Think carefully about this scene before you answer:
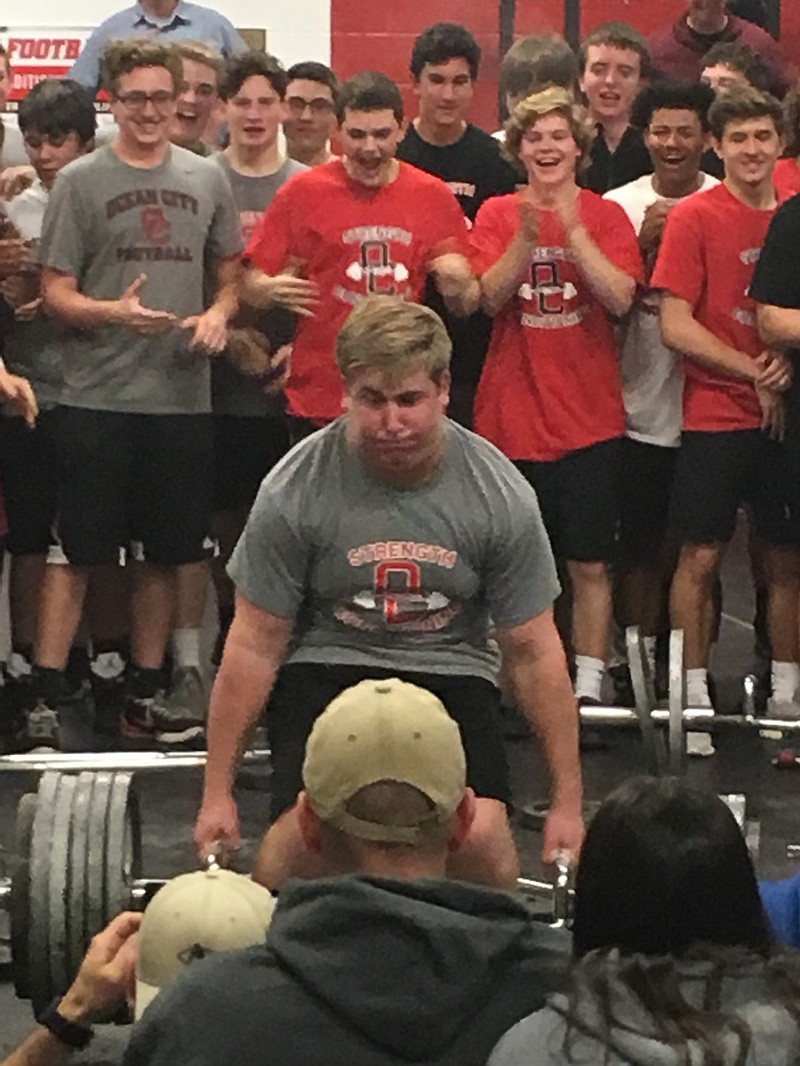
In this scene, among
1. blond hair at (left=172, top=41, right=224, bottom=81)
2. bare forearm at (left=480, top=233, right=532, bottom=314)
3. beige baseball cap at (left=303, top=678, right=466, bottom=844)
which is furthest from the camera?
blond hair at (left=172, top=41, right=224, bottom=81)

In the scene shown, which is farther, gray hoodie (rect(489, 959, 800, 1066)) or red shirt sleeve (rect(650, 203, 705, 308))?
red shirt sleeve (rect(650, 203, 705, 308))

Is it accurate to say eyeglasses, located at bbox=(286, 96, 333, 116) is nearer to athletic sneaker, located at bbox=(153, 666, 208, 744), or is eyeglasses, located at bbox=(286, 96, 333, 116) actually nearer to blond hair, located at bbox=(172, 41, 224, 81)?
blond hair, located at bbox=(172, 41, 224, 81)

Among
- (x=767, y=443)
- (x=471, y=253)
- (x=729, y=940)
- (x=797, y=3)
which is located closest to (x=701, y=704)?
(x=767, y=443)

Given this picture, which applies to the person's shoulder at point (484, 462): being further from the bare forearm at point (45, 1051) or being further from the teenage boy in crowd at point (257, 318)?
the teenage boy in crowd at point (257, 318)

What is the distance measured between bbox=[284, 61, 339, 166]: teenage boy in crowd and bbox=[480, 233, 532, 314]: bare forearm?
3.06 ft

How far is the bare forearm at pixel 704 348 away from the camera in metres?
4.88

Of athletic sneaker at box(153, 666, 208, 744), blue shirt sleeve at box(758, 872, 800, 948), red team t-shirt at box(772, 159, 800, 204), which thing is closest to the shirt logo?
athletic sneaker at box(153, 666, 208, 744)

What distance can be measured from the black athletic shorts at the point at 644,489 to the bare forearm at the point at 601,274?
45cm

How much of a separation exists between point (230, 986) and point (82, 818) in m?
1.56

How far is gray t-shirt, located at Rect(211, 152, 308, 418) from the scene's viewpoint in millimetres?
5250

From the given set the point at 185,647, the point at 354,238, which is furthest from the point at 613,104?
the point at 185,647

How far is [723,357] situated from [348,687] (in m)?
1.87

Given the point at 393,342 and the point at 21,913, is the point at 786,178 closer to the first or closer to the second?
the point at 393,342

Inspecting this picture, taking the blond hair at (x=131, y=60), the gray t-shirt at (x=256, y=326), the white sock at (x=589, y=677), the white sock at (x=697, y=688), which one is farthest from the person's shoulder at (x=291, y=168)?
the white sock at (x=697, y=688)
